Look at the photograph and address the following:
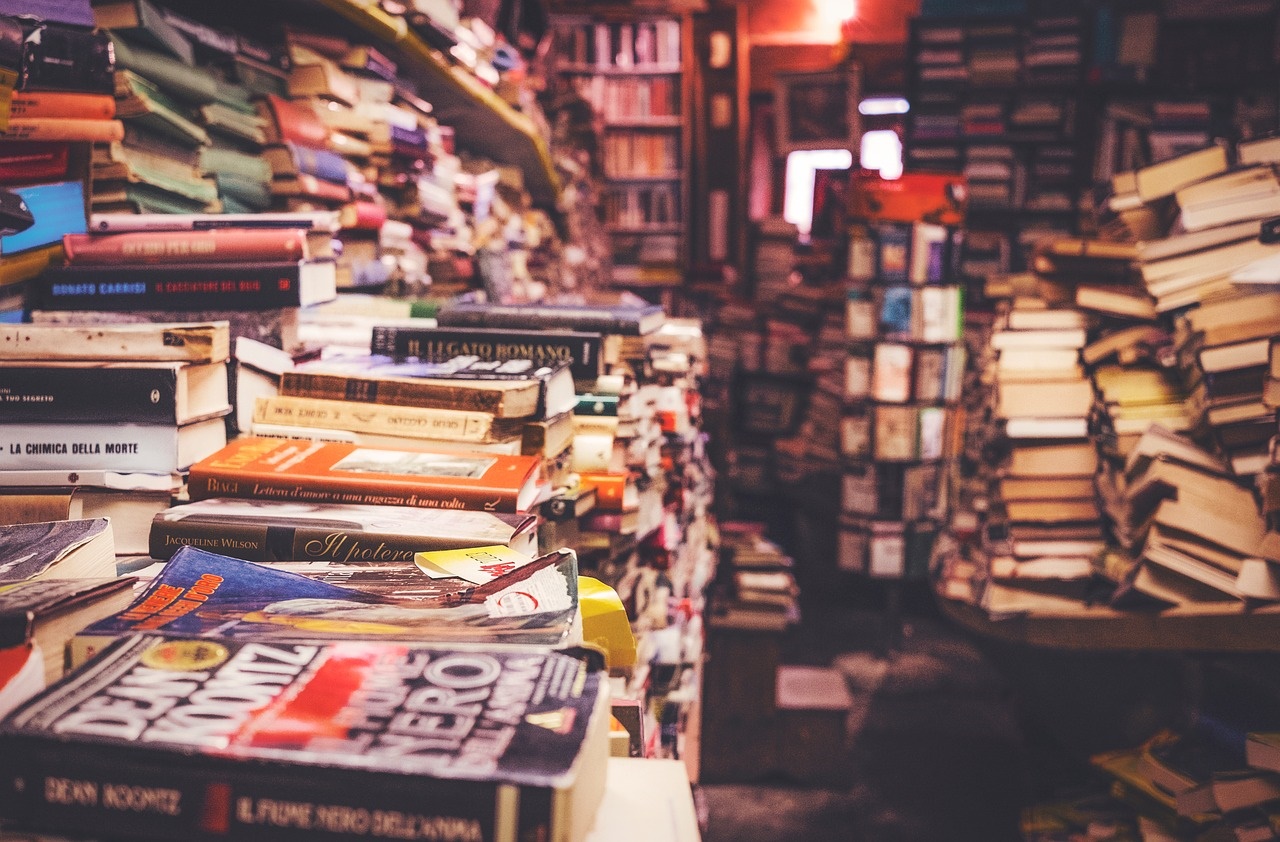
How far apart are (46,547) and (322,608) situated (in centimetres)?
27

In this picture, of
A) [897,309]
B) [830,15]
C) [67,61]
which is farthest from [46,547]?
[830,15]

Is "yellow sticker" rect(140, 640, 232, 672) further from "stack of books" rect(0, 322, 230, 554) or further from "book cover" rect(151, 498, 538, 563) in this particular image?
"stack of books" rect(0, 322, 230, 554)

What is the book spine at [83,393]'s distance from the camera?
0.97 metres

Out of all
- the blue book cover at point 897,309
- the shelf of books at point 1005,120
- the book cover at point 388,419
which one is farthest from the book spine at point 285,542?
the shelf of books at point 1005,120

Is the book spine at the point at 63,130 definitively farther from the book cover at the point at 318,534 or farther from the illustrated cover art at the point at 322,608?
the illustrated cover art at the point at 322,608

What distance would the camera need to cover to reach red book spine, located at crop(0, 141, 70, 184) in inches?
46.7

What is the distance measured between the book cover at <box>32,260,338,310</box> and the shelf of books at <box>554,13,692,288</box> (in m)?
5.13

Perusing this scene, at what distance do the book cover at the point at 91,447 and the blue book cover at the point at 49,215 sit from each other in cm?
34

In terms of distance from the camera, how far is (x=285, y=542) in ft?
2.86

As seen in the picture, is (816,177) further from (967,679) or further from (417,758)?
(417,758)

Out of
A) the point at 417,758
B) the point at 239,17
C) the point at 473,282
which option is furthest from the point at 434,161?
the point at 417,758

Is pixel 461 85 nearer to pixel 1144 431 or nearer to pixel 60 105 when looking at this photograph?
pixel 60 105

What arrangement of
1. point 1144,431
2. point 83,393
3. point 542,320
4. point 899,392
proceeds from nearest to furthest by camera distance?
point 83,393
point 542,320
point 1144,431
point 899,392

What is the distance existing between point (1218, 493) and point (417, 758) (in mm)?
2218
